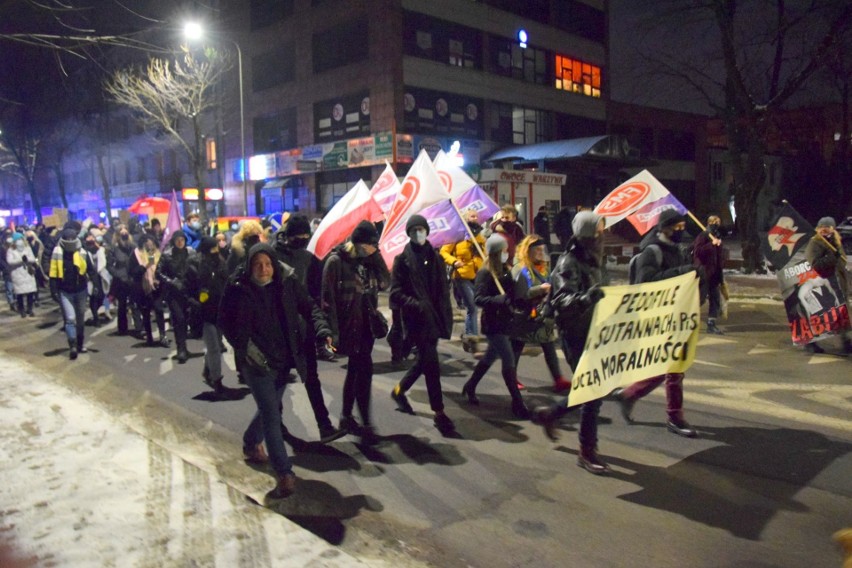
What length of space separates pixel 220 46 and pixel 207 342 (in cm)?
3411

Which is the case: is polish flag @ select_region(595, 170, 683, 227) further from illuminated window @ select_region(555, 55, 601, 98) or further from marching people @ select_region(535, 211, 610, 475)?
illuminated window @ select_region(555, 55, 601, 98)

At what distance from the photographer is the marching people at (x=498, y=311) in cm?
635

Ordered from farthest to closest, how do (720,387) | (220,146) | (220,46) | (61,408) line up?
(220,146), (220,46), (720,387), (61,408)

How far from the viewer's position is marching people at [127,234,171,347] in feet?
35.0

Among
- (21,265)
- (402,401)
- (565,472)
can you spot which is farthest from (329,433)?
(21,265)

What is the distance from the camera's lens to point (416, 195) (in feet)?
26.4

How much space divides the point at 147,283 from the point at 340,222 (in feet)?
13.5

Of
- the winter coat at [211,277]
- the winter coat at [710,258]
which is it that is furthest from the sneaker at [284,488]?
the winter coat at [710,258]

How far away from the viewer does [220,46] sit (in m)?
37.8

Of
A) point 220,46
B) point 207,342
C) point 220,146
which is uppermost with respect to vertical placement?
point 220,46

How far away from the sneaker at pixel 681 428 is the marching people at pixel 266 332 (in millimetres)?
3156

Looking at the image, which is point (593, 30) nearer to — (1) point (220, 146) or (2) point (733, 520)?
(1) point (220, 146)

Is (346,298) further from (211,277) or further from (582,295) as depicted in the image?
(211,277)

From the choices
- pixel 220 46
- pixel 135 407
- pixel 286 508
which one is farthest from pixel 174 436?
pixel 220 46
